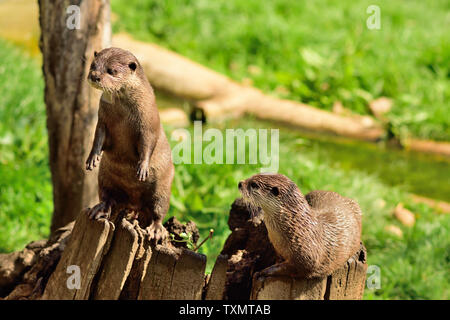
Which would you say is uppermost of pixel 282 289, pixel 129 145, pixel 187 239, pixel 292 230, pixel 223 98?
pixel 223 98

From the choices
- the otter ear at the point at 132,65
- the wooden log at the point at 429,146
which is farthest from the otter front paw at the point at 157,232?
the wooden log at the point at 429,146

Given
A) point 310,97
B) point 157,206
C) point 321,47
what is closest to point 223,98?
point 310,97

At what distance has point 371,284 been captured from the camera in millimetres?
4066

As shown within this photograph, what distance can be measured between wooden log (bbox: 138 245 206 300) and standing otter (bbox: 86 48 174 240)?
6.2 inches

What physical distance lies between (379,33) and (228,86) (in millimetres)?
2869

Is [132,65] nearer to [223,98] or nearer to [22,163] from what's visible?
[22,163]

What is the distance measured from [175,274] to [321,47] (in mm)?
7149

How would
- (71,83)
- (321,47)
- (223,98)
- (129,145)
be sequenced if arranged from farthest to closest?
(321,47) < (223,98) < (71,83) < (129,145)

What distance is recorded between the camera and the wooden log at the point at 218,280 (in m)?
2.56

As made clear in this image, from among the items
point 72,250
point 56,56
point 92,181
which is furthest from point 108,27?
point 72,250

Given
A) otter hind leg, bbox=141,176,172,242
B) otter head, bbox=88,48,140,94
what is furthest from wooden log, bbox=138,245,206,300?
otter head, bbox=88,48,140,94

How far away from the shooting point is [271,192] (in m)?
2.42

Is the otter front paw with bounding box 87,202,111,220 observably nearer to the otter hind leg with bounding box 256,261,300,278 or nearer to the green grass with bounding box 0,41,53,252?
the otter hind leg with bounding box 256,261,300,278

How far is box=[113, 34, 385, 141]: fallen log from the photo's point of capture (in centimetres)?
802
